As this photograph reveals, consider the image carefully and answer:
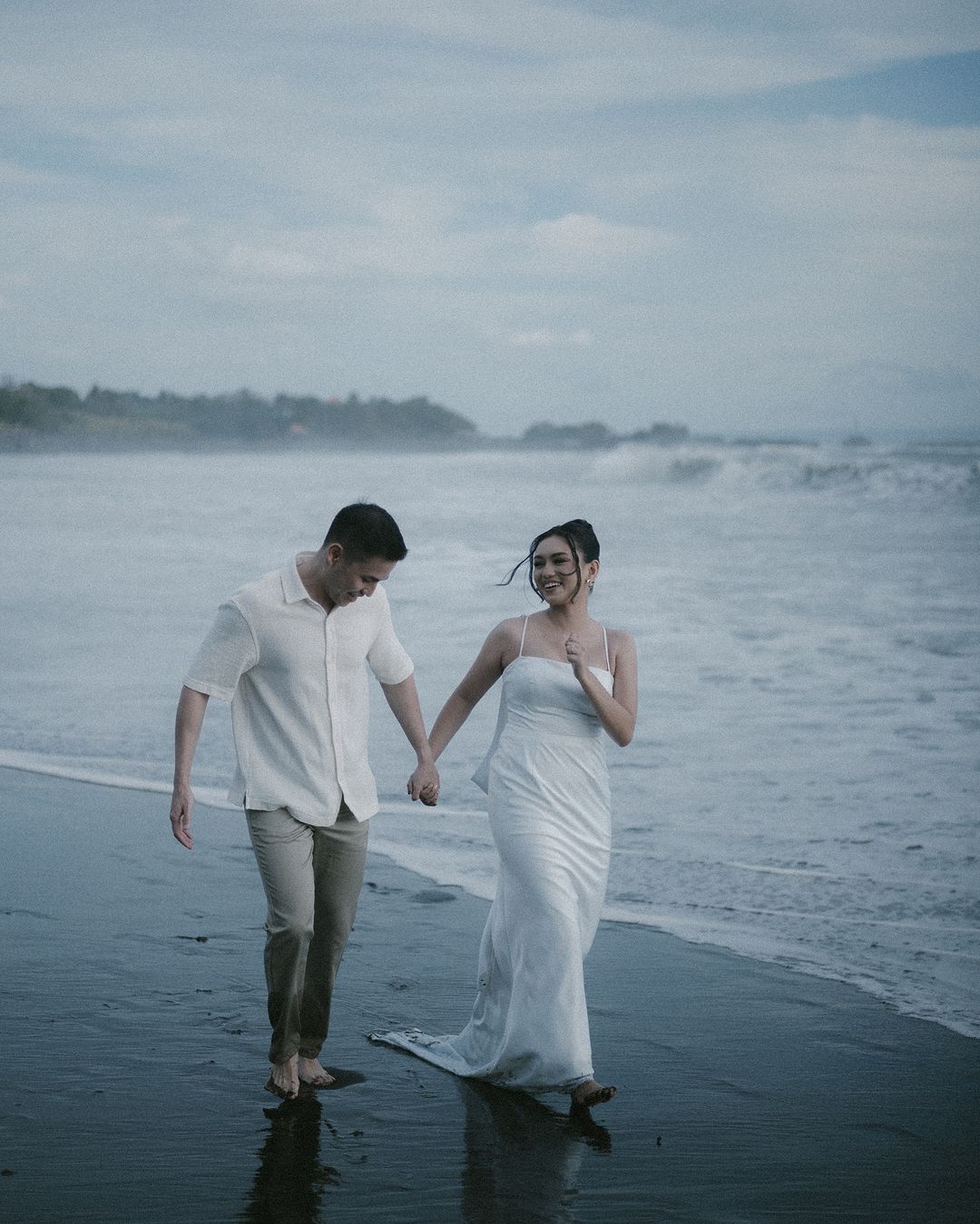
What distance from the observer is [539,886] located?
486cm

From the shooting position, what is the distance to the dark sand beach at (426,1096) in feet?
13.6

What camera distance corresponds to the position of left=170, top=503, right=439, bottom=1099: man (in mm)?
4617

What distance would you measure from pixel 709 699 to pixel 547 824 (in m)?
9.86

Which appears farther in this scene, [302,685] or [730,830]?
[730,830]

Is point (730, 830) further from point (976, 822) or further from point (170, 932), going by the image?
point (170, 932)

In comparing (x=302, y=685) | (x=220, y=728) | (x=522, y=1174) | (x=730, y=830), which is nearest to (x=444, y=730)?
(x=302, y=685)

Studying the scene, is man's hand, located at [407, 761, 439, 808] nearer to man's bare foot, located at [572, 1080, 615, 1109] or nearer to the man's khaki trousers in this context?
the man's khaki trousers

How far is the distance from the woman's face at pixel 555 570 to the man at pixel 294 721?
0.68m

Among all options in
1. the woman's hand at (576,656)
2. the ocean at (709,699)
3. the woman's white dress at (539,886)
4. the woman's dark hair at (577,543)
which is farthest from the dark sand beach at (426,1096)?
the woman's dark hair at (577,543)

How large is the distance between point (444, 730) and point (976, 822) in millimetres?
5438

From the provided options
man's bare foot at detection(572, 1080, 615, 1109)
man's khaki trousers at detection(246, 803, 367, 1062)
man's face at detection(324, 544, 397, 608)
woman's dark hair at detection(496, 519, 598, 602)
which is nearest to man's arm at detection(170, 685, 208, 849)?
man's khaki trousers at detection(246, 803, 367, 1062)

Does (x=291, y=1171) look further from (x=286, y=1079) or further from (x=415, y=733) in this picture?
(x=415, y=733)

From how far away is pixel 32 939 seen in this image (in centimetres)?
638

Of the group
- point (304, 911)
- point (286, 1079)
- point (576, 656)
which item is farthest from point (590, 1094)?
point (576, 656)
